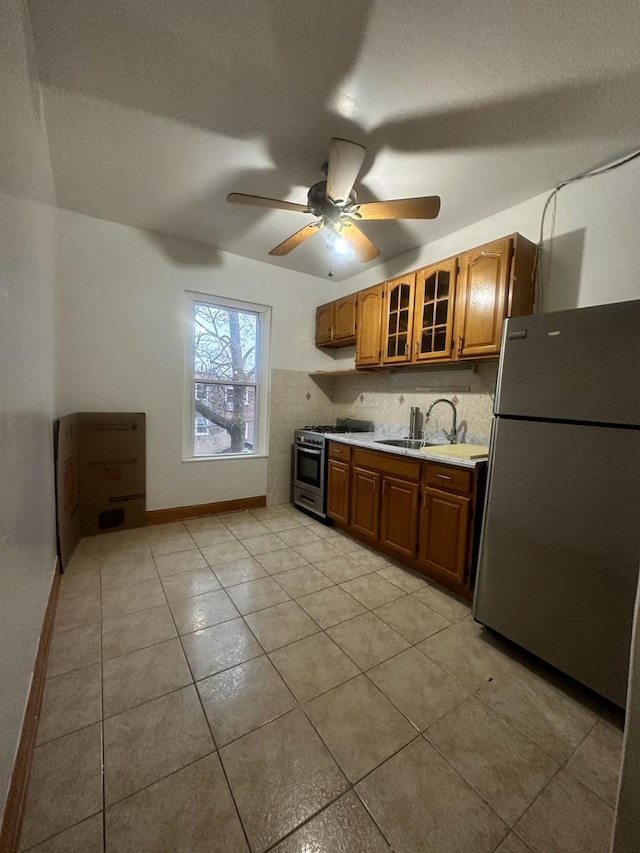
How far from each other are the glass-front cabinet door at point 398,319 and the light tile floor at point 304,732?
1946mm

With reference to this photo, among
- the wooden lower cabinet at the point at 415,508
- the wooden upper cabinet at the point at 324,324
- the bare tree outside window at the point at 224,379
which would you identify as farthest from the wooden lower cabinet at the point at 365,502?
the wooden upper cabinet at the point at 324,324

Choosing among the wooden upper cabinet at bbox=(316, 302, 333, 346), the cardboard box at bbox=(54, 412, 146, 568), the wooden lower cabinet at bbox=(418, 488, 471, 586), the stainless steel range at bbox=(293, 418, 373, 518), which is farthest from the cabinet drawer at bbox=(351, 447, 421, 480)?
the cardboard box at bbox=(54, 412, 146, 568)

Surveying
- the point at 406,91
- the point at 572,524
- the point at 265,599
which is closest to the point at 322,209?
the point at 406,91

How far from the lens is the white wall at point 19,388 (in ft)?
3.12

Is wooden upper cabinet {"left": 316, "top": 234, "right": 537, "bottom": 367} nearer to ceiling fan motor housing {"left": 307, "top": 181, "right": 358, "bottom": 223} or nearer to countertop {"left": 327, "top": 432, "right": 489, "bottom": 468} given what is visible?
countertop {"left": 327, "top": 432, "right": 489, "bottom": 468}

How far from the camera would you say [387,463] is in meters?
2.59

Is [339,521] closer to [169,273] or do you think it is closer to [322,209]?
[322,209]

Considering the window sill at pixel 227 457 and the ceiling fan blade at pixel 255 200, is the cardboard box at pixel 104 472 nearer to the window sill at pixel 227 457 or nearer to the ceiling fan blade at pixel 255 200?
the window sill at pixel 227 457

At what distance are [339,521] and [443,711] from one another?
1.82m

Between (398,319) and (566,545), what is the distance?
2120mm

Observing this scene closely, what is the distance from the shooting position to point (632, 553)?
129 cm

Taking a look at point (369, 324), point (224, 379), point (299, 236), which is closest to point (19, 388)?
point (299, 236)

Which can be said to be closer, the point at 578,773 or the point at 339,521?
the point at 578,773

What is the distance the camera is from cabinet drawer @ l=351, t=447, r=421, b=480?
239 centimetres
